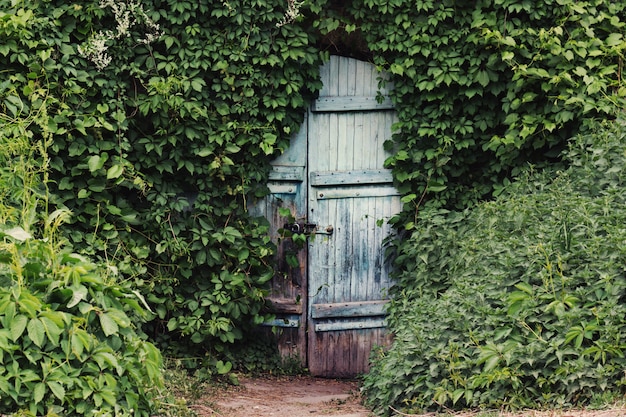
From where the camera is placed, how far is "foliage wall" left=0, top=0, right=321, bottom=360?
20.7ft

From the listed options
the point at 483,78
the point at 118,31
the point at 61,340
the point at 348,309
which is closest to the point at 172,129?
the point at 118,31

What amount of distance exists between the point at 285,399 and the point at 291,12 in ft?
10.2

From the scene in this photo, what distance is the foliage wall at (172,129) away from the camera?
6.30 metres

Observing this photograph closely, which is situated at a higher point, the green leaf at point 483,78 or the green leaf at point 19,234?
the green leaf at point 483,78

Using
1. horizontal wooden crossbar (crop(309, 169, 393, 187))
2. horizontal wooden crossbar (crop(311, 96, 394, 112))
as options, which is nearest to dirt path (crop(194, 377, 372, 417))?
horizontal wooden crossbar (crop(309, 169, 393, 187))

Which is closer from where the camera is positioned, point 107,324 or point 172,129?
point 107,324

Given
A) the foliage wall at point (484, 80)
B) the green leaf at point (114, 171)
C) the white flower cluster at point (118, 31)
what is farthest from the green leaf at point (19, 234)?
the foliage wall at point (484, 80)

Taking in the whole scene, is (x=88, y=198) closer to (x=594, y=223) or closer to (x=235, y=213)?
(x=235, y=213)

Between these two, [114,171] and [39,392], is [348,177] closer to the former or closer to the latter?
[114,171]

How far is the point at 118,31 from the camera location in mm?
6395

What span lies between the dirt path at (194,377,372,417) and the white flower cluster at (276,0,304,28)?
2988mm

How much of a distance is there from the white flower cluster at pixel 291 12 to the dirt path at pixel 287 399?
9.80 feet

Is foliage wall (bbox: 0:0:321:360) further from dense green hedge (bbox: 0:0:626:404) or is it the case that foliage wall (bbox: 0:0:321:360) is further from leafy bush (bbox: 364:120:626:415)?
leafy bush (bbox: 364:120:626:415)

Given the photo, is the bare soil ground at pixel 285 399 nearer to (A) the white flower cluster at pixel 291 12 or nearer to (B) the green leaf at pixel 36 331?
(B) the green leaf at pixel 36 331
